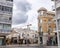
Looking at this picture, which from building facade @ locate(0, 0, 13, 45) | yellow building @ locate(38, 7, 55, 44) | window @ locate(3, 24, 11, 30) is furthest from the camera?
yellow building @ locate(38, 7, 55, 44)

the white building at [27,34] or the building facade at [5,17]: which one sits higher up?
the building facade at [5,17]

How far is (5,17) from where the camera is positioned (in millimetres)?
32781

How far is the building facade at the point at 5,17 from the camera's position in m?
31.7

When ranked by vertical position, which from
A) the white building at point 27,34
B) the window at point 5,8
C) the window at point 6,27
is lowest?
the white building at point 27,34

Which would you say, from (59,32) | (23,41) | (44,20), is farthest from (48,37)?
(59,32)

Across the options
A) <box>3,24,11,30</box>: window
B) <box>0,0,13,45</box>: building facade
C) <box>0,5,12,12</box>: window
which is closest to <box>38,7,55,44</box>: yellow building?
<box>0,0,13,45</box>: building facade

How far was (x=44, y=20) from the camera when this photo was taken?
143 feet

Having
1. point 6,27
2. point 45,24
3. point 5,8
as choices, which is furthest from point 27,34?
point 5,8

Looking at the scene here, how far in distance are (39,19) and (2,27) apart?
52.0ft

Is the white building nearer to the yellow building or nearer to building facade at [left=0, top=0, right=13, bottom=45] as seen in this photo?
the yellow building

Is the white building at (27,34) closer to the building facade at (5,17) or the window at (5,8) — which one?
the building facade at (5,17)

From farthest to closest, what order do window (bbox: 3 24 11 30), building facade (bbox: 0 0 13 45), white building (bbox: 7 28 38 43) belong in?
white building (bbox: 7 28 38 43) < window (bbox: 3 24 11 30) < building facade (bbox: 0 0 13 45)

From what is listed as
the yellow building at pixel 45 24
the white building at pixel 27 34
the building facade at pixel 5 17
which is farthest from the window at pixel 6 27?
the white building at pixel 27 34

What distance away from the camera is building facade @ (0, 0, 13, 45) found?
3166 cm
